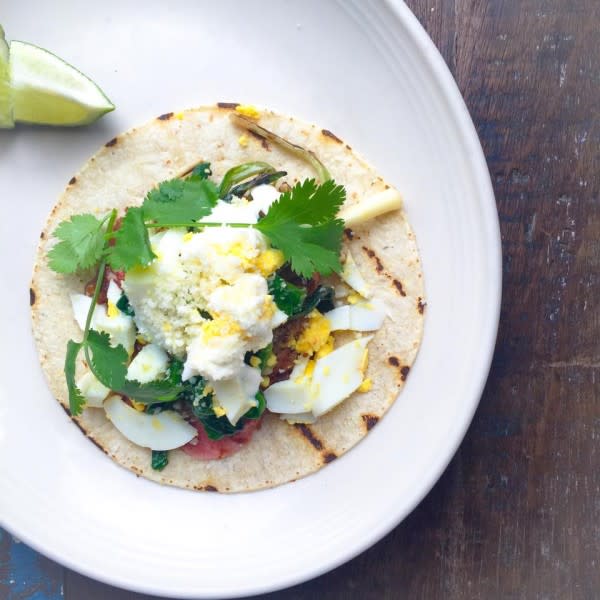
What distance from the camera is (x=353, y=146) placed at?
2336mm

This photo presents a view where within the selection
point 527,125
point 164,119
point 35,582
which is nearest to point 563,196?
point 527,125

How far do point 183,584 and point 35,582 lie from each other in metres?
0.73

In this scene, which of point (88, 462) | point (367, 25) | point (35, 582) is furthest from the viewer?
point (35, 582)

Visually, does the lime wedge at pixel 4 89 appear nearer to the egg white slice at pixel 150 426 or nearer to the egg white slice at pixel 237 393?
the egg white slice at pixel 150 426

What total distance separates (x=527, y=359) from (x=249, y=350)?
110 cm

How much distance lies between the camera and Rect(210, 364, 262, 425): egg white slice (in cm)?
213

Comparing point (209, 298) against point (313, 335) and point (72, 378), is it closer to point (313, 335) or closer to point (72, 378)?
point (313, 335)

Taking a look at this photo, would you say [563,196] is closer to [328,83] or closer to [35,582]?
[328,83]

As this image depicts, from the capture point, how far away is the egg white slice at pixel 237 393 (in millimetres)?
2132

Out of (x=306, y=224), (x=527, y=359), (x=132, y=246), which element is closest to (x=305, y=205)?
(x=306, y=224)

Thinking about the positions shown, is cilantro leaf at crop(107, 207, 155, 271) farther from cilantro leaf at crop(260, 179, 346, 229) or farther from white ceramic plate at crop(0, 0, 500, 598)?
white ceramic plate at crop(0, 0, 500, 598)

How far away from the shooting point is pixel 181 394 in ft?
7.59

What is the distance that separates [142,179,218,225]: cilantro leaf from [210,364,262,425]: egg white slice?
0.54m

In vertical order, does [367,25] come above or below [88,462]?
above
